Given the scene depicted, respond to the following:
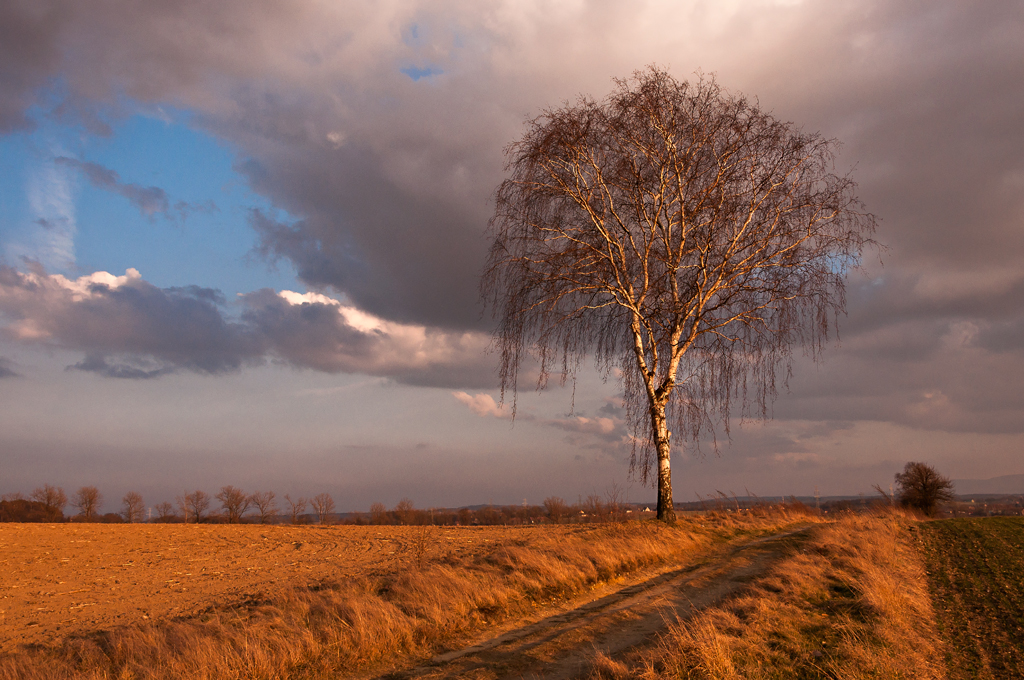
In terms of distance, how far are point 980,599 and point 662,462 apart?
7.68 metres

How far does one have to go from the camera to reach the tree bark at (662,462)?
53.0 feet

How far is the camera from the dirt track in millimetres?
10453

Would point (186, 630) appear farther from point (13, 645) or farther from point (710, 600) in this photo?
point (710, 600)

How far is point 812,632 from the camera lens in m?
7.22

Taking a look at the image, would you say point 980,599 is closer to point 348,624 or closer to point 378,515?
point 348,624

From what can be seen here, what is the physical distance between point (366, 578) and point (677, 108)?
1474 cm

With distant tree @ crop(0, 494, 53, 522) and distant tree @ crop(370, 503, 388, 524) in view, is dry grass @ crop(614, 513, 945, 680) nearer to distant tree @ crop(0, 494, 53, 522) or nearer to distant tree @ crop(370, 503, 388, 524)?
distant tree @ crop(370, 503, 388, 524)

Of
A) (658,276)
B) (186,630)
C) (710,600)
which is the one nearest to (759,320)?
(658,276)

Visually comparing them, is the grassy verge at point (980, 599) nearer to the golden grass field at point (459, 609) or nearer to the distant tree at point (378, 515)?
the golden grass field at point (459, 609)

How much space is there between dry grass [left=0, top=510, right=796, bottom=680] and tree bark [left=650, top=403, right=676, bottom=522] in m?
4.14

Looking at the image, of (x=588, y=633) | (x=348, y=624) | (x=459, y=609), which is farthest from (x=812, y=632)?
(x=348, y=624)

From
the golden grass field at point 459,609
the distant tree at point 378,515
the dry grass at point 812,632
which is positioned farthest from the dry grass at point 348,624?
the distant tree at point 378,515

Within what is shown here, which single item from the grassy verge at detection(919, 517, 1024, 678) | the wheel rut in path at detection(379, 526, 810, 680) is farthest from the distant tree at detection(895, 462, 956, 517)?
the wheel rut in path at detection(379, 526, 810, 680)

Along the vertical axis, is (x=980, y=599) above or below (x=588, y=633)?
below
